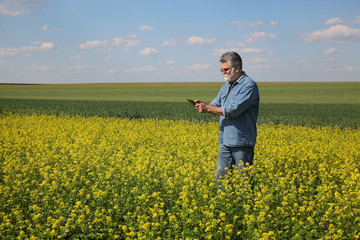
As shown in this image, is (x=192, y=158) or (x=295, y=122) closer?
(x=192, y=158)

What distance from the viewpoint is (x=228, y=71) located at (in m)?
4.76

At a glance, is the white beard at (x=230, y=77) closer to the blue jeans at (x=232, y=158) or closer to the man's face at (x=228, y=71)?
the man's face at (x=228, y=71)

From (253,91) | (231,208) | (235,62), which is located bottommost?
(231,208)

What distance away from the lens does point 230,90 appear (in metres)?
5.05

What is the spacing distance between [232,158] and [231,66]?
1.62m

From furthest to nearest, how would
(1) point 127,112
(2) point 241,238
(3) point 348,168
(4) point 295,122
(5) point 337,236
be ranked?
1. (1) point 127,112
2. (4) point 295,122
3. (3) point 348,168
4. (2) point 241,238
5. (5) point 337,236

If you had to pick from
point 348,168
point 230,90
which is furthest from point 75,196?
point 348,168

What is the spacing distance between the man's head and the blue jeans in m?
1.18

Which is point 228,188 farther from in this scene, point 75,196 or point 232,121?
point 75,196

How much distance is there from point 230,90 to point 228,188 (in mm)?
1594

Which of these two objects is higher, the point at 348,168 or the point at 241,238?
the point at 348,168

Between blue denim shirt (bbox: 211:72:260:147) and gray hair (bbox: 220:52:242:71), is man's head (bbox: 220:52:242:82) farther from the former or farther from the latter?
blue denim shirt (bbox: 211:72:260:147)

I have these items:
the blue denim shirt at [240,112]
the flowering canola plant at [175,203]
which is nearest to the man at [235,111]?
the blue denim shirt at [240,112]

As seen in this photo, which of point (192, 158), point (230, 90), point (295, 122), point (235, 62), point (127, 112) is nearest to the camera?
point (235, 62)
